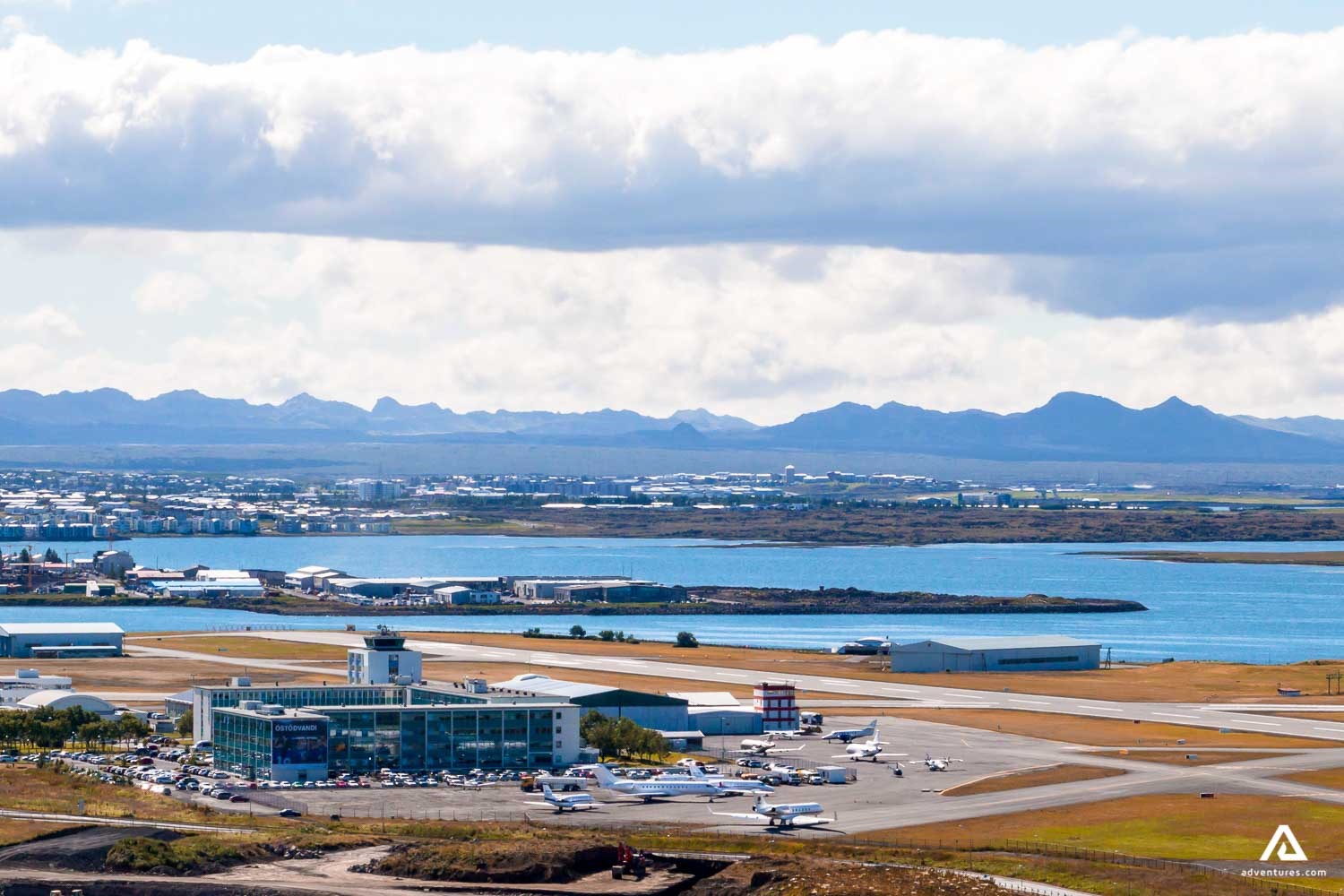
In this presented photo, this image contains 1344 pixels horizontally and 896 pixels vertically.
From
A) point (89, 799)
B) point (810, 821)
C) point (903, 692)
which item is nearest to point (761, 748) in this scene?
point (810, 821)

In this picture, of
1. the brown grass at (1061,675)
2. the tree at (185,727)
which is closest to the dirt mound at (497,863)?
the tree at (185,727)

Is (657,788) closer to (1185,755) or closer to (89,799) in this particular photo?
(89,799)

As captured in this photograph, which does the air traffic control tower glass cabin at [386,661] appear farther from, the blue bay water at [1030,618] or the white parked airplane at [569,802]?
the blue bay water at [1030,618]

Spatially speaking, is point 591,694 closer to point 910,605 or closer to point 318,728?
point 318,728

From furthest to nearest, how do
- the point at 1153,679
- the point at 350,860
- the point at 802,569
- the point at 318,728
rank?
the point at 802,569 < the point at 1153,679 < the point at 318,728 < the point at 350,860

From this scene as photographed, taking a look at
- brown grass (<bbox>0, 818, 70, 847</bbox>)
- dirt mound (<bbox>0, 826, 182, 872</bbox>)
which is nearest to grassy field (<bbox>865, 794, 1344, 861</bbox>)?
dirt mound (<bbox>0, 826, 182, 872</bbox>)

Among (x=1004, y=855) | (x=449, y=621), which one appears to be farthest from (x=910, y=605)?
(x=1004, y=855)
